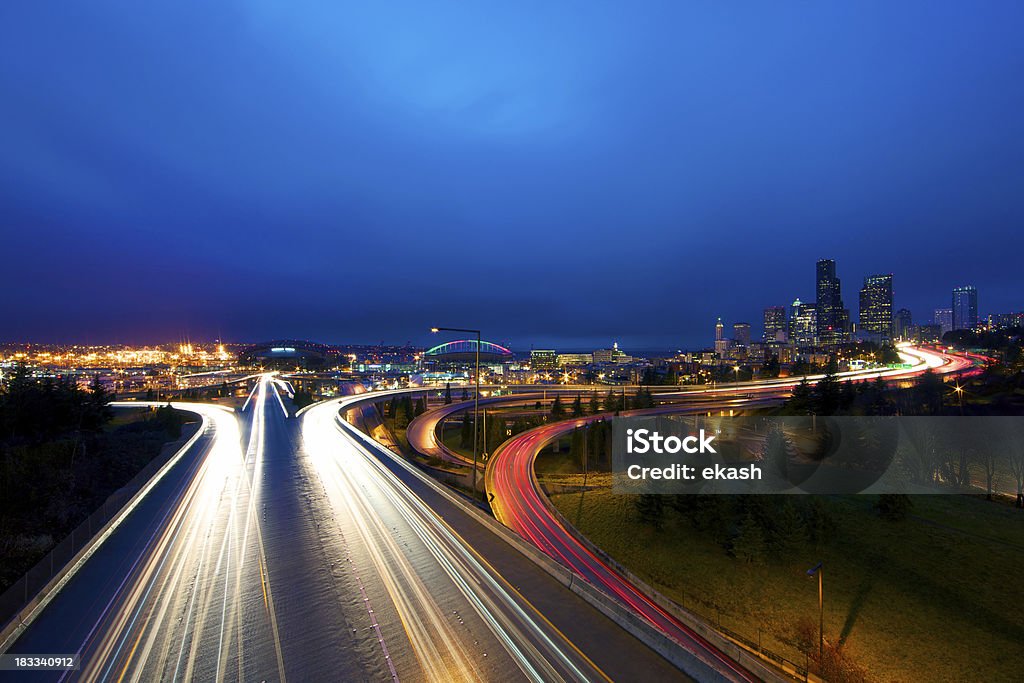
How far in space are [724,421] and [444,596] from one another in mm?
37198

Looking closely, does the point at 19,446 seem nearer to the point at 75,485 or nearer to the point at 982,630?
the point at 75,485

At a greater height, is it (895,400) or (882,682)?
(895,400)

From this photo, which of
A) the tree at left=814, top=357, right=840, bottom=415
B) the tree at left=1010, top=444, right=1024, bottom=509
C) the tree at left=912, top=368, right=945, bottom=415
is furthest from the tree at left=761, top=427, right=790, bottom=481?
the tree at left=912, top=368, right=945, bottom=415

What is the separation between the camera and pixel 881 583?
1875cm

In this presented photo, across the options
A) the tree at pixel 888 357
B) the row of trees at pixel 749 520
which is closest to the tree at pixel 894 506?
the row of trees at pixel 749 520

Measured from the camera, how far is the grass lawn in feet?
49.5

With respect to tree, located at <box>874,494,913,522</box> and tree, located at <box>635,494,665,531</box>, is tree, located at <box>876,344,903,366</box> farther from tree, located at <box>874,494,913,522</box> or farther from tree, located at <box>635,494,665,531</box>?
tree, located at <box>635,494,665,531</box>

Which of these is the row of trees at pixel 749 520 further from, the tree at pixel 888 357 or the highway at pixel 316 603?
the tree at pixel 888 357

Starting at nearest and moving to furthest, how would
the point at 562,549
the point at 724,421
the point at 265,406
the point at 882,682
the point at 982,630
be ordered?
1. the point at 882,682
2. the point at 982,630
3. the point at 562,549
4. the point at 724,421
5. the point at 265,406

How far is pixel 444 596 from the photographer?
1059cm

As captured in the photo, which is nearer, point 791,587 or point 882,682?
point 882,682

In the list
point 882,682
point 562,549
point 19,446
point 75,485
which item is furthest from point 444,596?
point 19,446

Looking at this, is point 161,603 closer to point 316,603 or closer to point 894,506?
point 316,603

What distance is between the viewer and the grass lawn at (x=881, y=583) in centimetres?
1509
